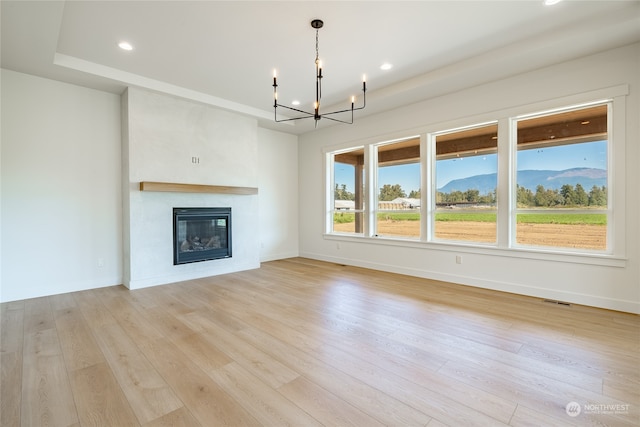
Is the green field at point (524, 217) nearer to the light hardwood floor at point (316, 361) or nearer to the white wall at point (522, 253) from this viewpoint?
the white wall at point (522, 253)

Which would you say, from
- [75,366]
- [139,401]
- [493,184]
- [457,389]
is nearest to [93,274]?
[75,366]

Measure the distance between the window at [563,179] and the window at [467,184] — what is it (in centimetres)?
35

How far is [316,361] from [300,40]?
10.4 feet

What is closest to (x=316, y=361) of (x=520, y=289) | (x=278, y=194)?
(x=520, y=289)

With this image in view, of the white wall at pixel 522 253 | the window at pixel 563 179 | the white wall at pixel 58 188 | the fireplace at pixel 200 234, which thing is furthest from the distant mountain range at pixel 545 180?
the white wall at pixel 58 188

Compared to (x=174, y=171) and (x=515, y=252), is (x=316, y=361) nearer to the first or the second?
(x=515, y=252)

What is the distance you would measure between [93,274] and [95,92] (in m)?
2.64

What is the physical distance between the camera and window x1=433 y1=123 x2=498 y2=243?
4258 mm

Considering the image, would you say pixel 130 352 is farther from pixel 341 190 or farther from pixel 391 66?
pixel 341 190

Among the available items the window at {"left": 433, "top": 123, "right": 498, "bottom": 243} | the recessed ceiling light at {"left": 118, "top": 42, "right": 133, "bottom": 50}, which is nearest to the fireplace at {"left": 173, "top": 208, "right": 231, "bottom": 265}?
the recessed ceiling light at {"left": 118, "top": 42, "right": 133, "bottom": 50}

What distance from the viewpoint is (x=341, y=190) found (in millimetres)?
6359

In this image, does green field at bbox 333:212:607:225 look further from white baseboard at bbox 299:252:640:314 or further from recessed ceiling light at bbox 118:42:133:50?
recessed ceiling light at bbox 118:42:133:50

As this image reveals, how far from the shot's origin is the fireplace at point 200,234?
4625 millimetres

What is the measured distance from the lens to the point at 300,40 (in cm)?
321
